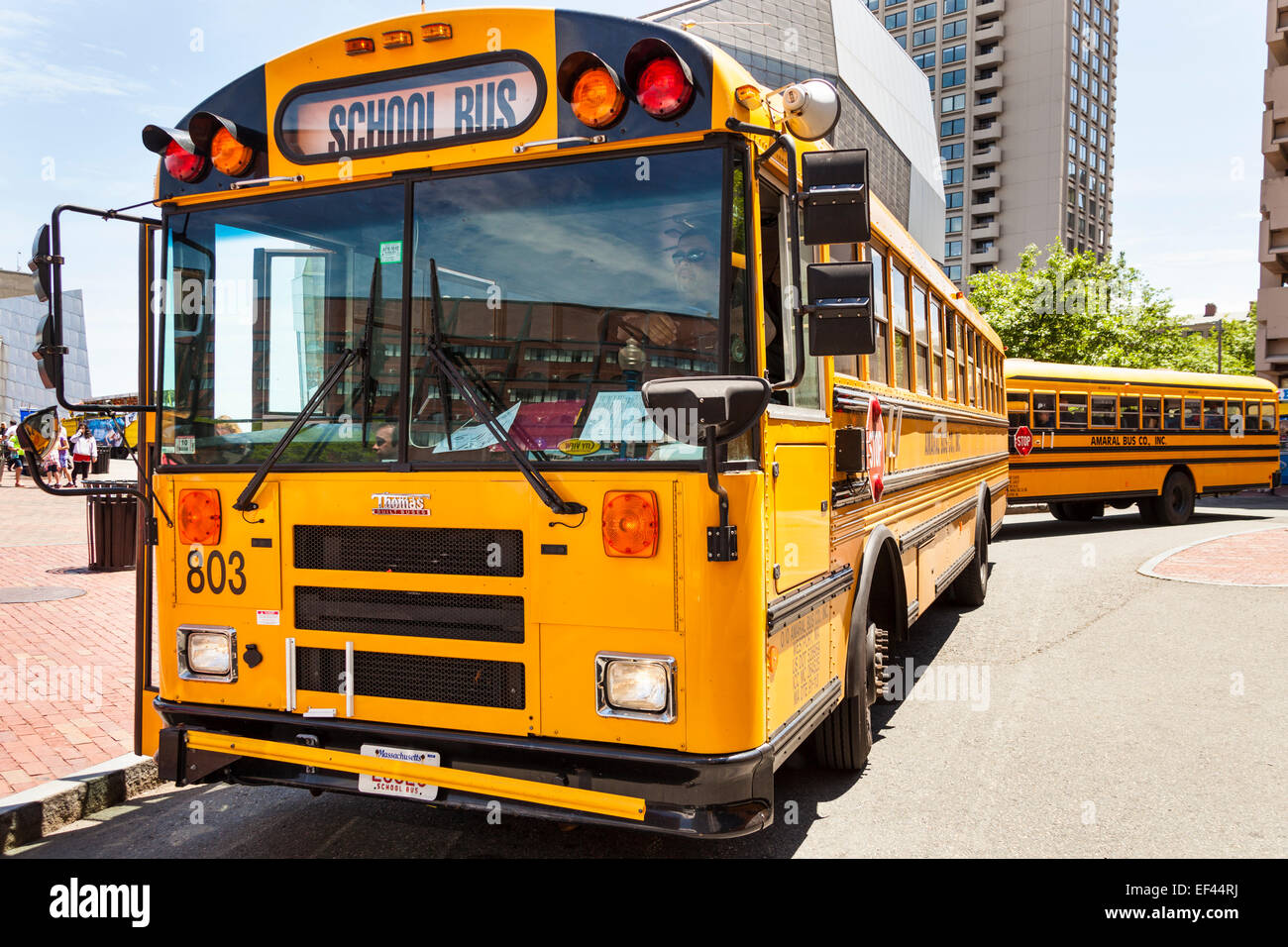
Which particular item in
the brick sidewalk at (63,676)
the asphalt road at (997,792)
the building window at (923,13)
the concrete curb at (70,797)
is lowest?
the asphalt road at (997,792)

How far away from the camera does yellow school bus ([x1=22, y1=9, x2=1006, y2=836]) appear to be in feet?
10.2

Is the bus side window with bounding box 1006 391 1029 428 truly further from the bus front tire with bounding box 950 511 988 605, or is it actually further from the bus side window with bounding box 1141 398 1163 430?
the bus front tire with bounding box 950 511 988 605

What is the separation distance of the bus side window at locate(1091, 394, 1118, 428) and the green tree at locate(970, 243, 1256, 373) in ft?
81.5

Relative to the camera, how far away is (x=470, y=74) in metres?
3.43

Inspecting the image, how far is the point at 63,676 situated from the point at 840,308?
5.35m

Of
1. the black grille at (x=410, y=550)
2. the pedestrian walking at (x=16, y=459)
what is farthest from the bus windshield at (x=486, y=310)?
the pedestrian walking at (x=16, y=459)

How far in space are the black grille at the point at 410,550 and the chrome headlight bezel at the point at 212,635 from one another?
1.34 ft

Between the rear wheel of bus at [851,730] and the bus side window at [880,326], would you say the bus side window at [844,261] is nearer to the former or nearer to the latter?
the bus side window at [880,326]

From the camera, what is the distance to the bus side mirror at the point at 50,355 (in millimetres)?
3639

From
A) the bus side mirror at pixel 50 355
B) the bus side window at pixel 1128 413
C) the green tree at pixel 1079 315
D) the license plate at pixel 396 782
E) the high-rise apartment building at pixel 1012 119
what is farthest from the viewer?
the high-rise apartment building at pixel 1012 119

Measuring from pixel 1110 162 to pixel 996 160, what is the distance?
49.6 feet
